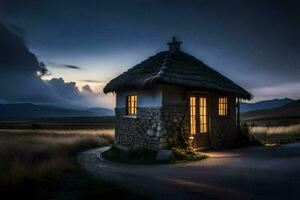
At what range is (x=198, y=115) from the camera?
15.9 meters

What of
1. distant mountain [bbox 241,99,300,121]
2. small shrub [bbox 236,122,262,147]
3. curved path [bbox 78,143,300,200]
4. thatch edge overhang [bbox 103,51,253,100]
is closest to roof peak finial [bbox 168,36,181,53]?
thatch edge overhang [bbox 103,51,253,100]

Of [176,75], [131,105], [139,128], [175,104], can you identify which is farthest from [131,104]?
[176,75]

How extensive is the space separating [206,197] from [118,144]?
10.9 metres

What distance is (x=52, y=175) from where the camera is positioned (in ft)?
32.3

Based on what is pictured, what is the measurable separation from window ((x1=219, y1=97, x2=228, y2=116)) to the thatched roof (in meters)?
0.67

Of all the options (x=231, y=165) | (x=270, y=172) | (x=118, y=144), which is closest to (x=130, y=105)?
(x=118, y=144)

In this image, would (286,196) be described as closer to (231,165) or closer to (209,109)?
(231,165)

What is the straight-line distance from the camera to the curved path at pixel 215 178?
289 inches

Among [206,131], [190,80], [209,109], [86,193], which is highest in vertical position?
[190,80]

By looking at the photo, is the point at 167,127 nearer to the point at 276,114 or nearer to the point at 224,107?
the point at 224,107

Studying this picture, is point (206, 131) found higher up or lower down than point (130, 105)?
lower down

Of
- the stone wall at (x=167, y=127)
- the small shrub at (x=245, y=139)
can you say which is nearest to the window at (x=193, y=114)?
the stone wall at (x=167, y=127)

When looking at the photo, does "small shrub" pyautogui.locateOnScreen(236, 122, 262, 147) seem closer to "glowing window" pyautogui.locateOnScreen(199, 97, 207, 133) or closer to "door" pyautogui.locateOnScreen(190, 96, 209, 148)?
"door" pyautogui.locateOnScreen(190, 96, 209, 148)

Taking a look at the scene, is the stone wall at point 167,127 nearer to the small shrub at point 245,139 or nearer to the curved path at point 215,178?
the small shrub at point 245,139
